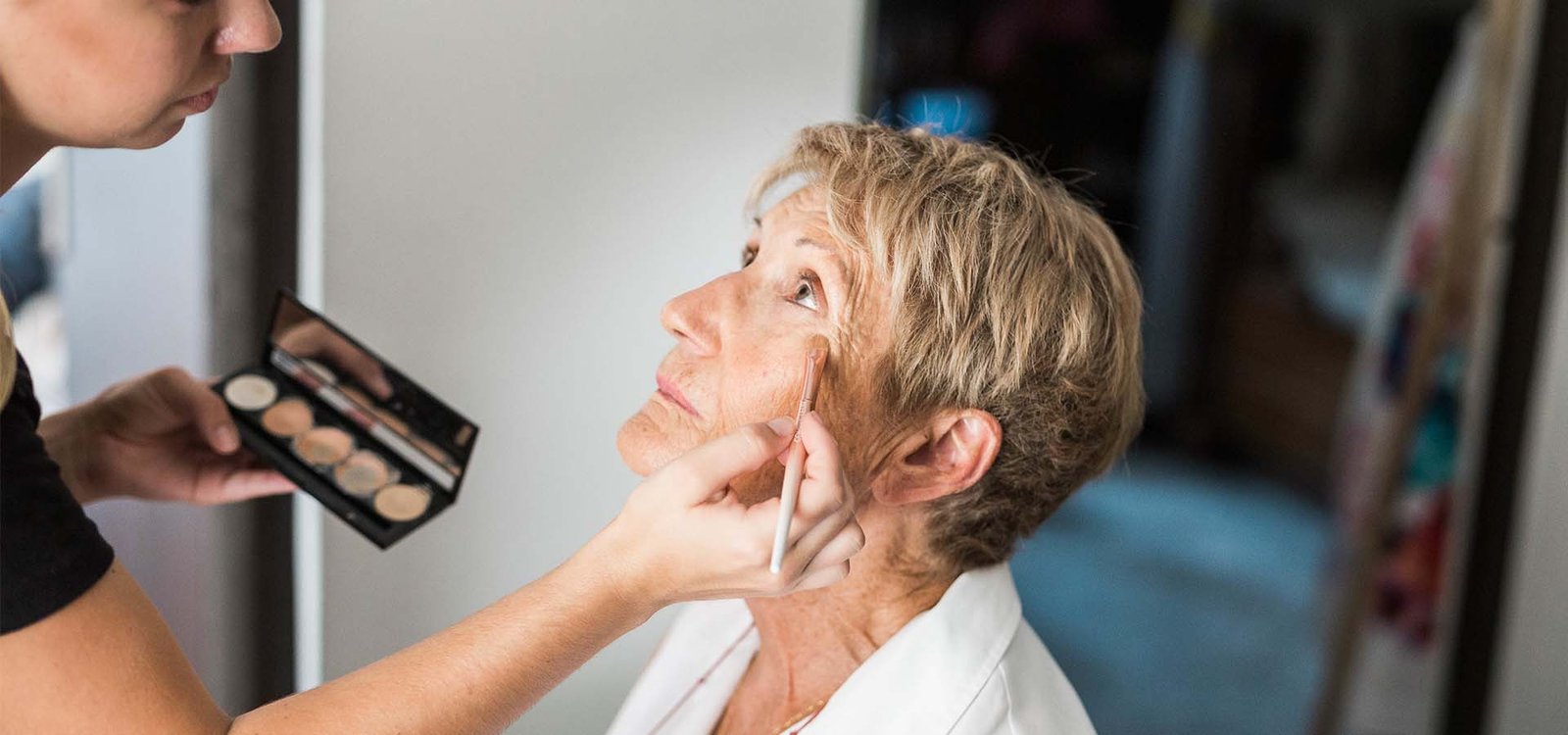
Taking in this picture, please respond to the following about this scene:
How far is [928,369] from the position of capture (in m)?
1.12

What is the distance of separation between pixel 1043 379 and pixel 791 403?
0.23 metres

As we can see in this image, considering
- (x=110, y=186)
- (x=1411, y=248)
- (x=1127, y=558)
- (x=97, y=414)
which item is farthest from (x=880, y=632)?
(x=1127, y=558)

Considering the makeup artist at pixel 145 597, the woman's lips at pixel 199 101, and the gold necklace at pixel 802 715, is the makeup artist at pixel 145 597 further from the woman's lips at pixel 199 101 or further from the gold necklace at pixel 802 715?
the gold necklace at pixel 802 715

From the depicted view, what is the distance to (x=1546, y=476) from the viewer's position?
197 centimetres

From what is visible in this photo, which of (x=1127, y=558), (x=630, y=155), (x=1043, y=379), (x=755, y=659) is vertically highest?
(x=630, y=155)

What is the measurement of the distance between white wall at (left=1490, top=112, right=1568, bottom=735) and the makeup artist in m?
1.53

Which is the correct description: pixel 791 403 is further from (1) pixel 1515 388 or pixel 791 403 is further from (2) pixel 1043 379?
(1) pixel 1515 388

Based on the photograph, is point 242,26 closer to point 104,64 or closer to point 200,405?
point 104,64

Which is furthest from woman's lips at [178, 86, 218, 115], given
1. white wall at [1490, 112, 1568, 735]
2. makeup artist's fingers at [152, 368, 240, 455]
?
white wall at [1490, 112, 1568, 735]

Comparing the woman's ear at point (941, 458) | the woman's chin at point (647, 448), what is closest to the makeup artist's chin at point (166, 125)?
the woman's chin at point (647, 448)

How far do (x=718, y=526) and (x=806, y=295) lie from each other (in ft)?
1.17

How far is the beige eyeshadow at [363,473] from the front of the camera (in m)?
1.24

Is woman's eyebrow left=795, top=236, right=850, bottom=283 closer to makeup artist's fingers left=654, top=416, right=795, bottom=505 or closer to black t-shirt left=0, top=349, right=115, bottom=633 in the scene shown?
makeup artist's fingers left=654, top=416, right=795, bottom=505

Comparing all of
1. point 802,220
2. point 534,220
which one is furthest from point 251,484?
point 802,220
